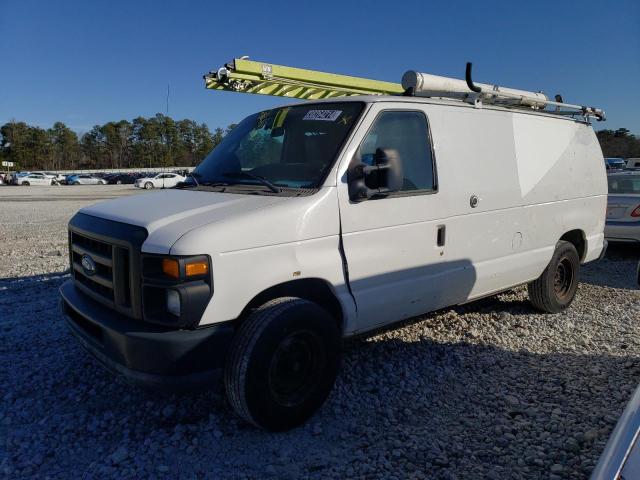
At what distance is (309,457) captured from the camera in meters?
2.89

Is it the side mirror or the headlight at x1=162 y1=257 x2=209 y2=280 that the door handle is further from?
the headlight at x1=162 y1=257 x2=209 y2=280

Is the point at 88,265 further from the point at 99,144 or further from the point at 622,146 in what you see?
the point at 99,144

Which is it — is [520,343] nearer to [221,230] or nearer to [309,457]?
[309,457]

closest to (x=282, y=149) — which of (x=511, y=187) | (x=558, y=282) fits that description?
(x=511, y=187)

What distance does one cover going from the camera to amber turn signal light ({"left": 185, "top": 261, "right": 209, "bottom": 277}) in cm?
266

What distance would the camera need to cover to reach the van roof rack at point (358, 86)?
173 inches

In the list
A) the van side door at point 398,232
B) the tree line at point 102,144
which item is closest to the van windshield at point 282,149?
the van side door at point 398,232

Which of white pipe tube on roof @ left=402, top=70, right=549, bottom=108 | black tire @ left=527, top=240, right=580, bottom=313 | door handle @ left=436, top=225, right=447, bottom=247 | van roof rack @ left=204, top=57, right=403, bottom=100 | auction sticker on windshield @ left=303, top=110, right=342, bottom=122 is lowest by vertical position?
black tire @ left=527, top=240, right=580, bottom=313

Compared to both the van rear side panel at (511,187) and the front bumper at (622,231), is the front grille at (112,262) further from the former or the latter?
the front bumper at (622,231)

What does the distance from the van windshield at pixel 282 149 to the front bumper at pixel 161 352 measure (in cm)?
115

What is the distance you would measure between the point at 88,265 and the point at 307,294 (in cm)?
149

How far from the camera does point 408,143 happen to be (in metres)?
3.81

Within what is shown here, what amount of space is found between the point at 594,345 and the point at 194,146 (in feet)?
264

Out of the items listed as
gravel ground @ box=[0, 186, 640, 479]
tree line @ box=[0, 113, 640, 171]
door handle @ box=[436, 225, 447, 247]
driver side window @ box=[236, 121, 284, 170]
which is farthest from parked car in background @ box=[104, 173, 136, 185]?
door handle @ box=[436, 225, 447, 247]
